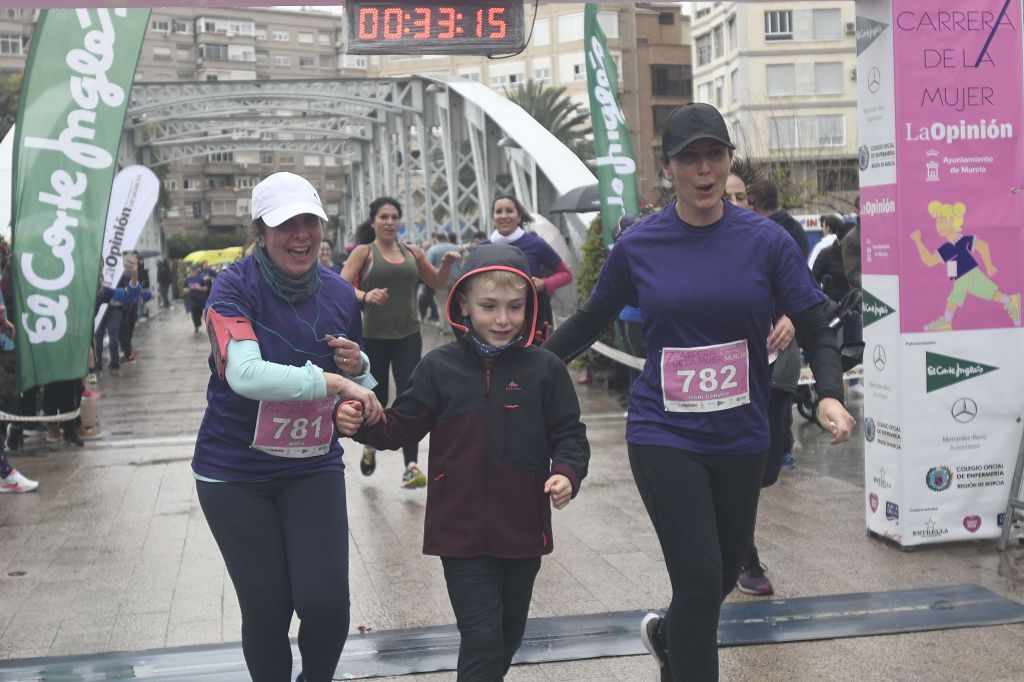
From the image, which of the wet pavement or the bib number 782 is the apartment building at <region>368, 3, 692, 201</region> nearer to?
the wet pavement

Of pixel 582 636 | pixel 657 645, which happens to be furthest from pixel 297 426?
pixel 582 636

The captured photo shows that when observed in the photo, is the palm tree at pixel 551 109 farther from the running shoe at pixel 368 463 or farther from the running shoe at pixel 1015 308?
the running shoe at pixel 1015 308

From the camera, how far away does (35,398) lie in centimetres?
1204

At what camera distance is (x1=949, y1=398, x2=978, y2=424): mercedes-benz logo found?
6.81 metres

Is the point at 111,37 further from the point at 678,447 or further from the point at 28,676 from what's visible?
the point at 678,447

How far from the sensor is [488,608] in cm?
375

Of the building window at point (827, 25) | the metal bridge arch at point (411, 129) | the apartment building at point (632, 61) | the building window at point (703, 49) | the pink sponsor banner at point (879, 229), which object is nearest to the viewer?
the pink sponsor banner at point (879, 229)

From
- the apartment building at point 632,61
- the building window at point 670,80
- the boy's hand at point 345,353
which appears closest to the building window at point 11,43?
the apartment building at point 632,61

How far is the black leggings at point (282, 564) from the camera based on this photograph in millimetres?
3828

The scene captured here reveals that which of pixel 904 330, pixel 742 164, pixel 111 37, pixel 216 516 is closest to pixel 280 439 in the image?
pixel 216 516

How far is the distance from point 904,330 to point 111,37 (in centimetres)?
551

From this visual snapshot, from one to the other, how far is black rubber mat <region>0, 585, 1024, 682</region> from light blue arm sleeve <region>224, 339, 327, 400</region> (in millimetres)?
1566

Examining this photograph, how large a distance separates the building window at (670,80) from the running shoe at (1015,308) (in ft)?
294

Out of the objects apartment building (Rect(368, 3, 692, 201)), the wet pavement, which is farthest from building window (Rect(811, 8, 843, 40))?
the wet pavement
